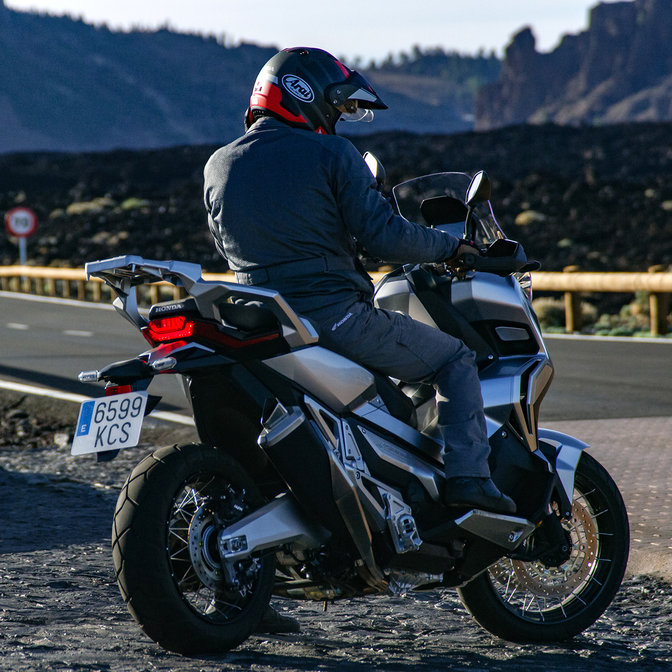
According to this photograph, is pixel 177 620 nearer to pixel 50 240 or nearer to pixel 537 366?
pixel 537 366

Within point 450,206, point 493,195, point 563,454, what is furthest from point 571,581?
point 493,195

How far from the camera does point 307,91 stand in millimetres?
4375

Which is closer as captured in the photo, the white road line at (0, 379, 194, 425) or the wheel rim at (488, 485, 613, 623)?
the wheel rim at (488, 485, 613, 623)

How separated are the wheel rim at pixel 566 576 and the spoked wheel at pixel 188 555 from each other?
1.08 meters

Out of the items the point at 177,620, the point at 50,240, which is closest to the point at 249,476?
the point at 177,620

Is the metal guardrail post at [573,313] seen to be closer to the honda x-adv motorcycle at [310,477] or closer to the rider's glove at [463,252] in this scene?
the honda x-adv motorcycle at [310,477]

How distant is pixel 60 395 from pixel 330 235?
804 centimetres

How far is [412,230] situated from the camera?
4332mm

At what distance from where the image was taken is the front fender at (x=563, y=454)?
4707 millimetres

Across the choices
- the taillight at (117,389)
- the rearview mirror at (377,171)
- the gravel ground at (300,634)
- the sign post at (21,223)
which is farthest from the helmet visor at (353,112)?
the sign post at (21,223)

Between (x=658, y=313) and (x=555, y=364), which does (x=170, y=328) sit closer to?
(x=555, y=364)

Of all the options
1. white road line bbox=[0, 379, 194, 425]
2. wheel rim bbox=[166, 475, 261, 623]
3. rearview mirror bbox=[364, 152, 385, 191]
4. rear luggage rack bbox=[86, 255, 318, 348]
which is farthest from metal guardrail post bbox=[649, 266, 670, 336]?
wheel rim bbox=[166, 475, 261, 623]

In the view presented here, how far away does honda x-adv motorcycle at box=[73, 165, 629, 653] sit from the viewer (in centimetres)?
392

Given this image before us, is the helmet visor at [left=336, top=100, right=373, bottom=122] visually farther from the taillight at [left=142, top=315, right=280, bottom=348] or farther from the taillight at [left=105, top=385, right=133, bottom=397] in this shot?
the taillight at [left=105, top=385, right=133, bottom=397]
